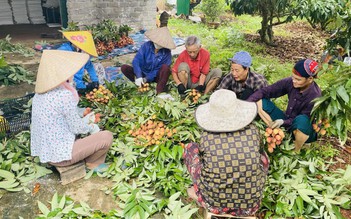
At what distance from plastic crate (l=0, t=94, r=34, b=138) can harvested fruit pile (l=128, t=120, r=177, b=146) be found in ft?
4.26

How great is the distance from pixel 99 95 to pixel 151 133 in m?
1.09

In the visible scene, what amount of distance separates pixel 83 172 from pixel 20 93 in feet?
7.95

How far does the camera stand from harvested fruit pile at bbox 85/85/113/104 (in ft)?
13.3

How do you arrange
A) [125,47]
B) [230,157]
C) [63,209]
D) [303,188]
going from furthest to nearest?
[125,47] < [303,188] < [63,209] < [230,157]

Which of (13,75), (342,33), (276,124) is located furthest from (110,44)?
(276,124)

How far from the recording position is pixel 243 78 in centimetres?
375

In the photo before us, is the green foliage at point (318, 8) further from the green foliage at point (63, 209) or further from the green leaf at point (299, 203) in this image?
the green foliage at point (63, 209)

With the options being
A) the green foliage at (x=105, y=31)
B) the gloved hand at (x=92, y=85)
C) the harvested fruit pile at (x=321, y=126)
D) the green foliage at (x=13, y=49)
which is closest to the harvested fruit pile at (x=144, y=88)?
the gloved hand at (x=92, y=85)

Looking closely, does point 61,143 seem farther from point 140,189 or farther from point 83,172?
point 140,189

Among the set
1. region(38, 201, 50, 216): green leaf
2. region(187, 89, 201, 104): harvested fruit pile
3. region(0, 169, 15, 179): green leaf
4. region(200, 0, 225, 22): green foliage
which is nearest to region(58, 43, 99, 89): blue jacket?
region(187, 89, 201, 104): harvested fruit pile

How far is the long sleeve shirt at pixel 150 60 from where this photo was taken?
4.57 metres

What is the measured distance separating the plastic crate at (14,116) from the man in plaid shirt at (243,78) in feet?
8.04

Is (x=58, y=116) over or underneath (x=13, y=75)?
over

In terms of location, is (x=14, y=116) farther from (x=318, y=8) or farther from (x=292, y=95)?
(x=318, y=8)
